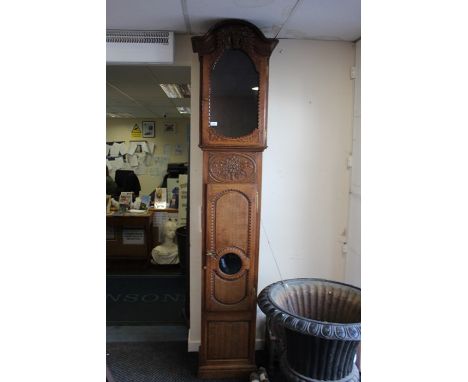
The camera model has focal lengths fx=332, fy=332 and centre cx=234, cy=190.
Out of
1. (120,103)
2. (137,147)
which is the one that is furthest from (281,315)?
(137,147)

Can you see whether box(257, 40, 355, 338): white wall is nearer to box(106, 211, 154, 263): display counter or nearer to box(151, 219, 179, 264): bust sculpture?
box(151, 219, 179, 264): bust sculpture

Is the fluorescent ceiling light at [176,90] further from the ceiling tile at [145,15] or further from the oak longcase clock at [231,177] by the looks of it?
the oak longcase clock at [231,177]

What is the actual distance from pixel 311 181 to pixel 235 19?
1.18 meters

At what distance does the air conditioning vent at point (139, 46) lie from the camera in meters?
2.11

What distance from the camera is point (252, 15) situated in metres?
1.90

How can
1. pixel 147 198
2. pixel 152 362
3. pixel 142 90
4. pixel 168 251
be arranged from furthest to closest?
pixel 147 198 < pixel 168 251 < pixel 142 90 < pixel 152 362

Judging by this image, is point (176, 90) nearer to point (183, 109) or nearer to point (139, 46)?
point (183, 109)

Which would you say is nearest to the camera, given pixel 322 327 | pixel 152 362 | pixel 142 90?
pixel 322 327

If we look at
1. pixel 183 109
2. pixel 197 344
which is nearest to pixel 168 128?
pixel 183 109

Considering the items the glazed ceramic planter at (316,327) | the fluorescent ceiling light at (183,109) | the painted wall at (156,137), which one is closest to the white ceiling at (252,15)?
the glazed ceramic planter at (316,327)

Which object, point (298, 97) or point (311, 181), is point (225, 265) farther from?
point (298, 97)

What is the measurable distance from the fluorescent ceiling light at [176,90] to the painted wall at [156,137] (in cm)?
164

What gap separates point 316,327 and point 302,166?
1.25m
